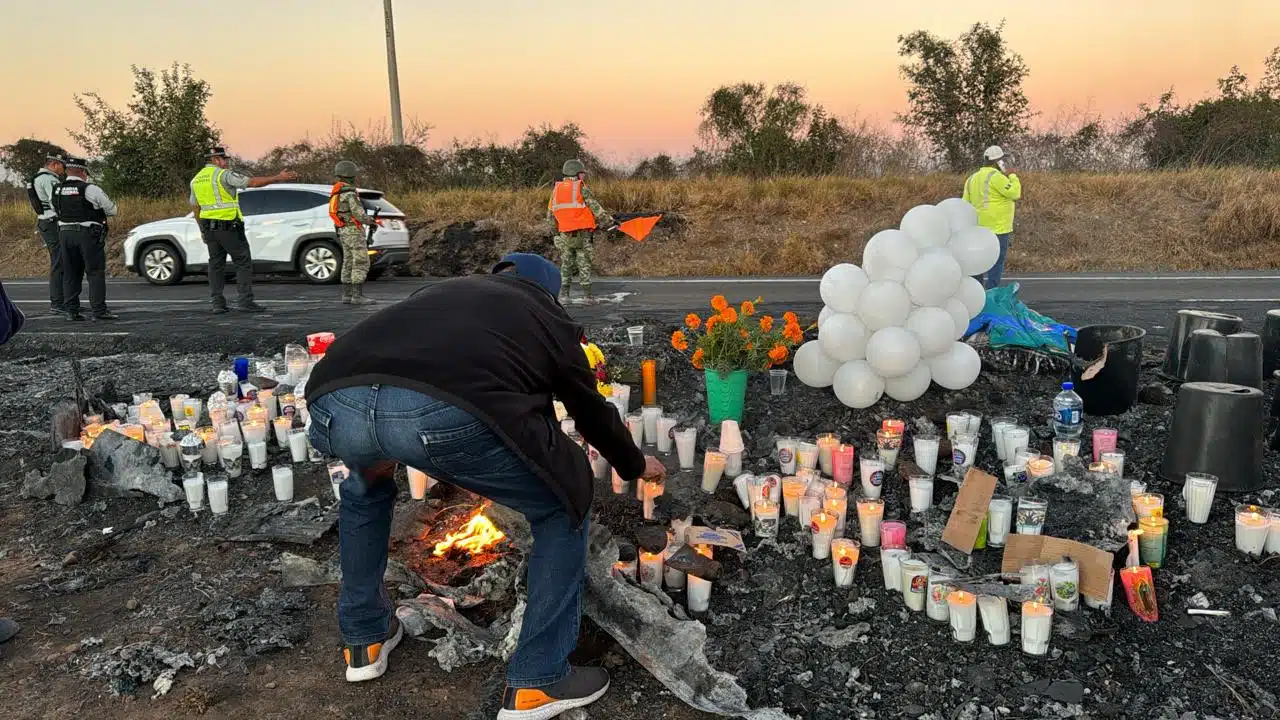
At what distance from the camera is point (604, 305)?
11.0 meters

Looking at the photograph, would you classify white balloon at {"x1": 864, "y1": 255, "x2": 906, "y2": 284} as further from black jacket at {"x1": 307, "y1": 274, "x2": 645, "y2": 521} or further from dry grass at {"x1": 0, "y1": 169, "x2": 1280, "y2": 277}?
dry grass at {"x1": 0, "y1": 169, "x2": 1280, "y2": 277}

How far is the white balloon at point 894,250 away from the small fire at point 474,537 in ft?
9.15

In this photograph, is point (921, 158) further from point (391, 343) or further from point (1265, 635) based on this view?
point (391, 343)

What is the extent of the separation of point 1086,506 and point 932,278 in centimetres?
167

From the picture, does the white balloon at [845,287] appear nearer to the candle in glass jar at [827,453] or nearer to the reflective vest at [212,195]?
the candle in glass jar at [827,453]

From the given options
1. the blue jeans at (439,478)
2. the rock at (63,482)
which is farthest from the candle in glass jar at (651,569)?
the rock at (63,482)

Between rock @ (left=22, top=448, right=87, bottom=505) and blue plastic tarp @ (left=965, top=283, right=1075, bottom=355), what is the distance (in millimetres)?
6040

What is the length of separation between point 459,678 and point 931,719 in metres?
1.73

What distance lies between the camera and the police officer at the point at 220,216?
10.3 m

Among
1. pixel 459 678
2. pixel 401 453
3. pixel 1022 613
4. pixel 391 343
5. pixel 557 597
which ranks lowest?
pixel 459 678

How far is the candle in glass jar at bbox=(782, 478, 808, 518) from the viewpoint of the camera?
4430 millimetres

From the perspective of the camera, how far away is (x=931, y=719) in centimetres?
301

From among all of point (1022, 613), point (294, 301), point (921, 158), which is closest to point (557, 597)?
point (1022, 613)

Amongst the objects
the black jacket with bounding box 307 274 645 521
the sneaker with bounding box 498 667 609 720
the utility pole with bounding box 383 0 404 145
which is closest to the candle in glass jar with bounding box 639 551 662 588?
the sneaker with bounding box 498 667 609 720
